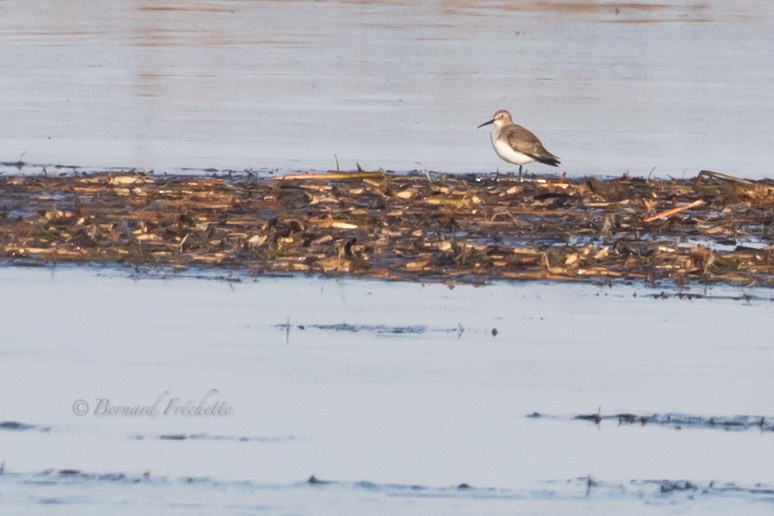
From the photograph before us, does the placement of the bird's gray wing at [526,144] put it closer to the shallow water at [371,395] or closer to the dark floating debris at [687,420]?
the shallow water at [371,395]

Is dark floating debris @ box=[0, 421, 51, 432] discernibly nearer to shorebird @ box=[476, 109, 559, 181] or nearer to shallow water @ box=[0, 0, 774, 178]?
shallow water @ box=[0, 0, 774, 178]

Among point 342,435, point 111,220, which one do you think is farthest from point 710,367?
point 111,220

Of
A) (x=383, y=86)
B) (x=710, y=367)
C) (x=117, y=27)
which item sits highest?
(x=117, y=27)

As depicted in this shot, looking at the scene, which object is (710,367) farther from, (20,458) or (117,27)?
(117,27)

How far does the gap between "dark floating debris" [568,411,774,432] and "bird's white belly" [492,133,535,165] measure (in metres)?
7.53

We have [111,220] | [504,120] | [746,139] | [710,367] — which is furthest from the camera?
[746,139]

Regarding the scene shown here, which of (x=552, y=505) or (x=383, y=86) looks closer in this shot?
(x=552, y=505)

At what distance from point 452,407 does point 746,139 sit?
10854mm

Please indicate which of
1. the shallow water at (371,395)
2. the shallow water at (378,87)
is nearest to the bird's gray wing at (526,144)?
the shallow water at (378,87)

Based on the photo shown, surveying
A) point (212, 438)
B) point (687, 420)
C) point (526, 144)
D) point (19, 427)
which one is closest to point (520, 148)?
point (526, 144)

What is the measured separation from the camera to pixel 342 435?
7.18m

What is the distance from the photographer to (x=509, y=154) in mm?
15164

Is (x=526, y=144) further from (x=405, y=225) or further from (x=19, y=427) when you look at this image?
(x=19, y=427)

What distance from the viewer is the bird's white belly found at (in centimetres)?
1506
